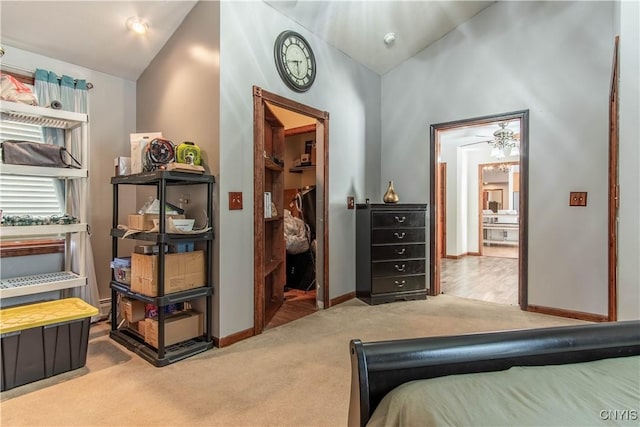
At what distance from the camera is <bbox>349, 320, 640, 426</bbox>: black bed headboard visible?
2.89 feet

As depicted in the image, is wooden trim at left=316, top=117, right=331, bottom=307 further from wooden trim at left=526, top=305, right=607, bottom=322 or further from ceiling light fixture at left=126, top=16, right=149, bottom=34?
wooden trim at left=526, top=305, right=607, bottom=322

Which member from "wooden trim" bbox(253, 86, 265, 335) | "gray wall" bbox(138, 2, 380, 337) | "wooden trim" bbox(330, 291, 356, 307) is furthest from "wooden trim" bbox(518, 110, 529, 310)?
"wooden trim" bbox(253, 86, 265, 335)

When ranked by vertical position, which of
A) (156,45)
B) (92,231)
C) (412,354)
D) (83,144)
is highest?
(156,45)

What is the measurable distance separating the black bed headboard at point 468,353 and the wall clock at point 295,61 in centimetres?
276

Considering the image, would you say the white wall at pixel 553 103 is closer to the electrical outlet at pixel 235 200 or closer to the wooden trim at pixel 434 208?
the wooden trim at pixel 434 208

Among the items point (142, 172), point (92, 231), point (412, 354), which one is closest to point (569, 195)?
point (412, 354)

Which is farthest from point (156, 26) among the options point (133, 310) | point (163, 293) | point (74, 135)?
point (133, 310)

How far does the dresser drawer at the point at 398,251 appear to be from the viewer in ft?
12.4

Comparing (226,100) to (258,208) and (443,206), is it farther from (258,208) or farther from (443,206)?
(443,206)

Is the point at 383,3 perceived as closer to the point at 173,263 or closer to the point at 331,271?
the point at 331,271

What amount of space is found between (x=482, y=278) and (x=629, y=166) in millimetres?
3868

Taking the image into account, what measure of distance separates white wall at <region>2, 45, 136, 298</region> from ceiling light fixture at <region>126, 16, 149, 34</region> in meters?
0.73

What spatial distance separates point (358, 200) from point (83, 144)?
2.80 metres

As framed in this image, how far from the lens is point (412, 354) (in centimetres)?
90
